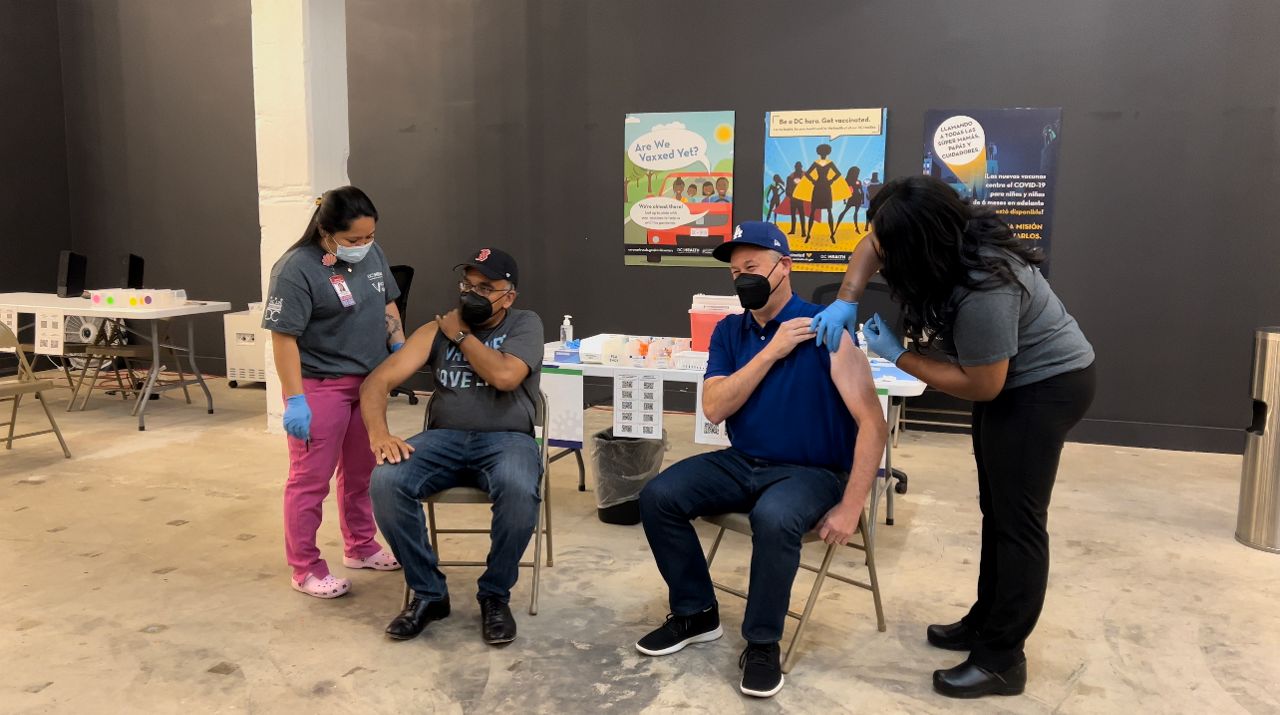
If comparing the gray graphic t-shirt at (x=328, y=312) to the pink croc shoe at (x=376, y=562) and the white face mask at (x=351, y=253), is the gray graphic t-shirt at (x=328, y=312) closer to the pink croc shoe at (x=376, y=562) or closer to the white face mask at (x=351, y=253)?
the white face mask at (x=351, y=253)

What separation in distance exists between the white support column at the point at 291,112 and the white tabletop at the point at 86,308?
786mm

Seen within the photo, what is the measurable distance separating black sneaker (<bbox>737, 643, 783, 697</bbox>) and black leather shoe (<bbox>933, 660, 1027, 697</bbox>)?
0.45 m

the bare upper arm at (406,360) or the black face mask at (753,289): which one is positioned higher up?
the black face mask at (753,289)

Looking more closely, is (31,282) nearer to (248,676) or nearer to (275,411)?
(275,411)

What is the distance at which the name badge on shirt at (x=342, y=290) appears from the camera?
3.07 m

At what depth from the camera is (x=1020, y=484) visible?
92.4 inches

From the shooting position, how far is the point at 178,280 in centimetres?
788

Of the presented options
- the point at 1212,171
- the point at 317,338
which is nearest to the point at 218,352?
the point at 317,338

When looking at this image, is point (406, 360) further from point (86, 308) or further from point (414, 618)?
point (86, 308)

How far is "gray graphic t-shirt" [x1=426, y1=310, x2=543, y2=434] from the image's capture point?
3.03 metres

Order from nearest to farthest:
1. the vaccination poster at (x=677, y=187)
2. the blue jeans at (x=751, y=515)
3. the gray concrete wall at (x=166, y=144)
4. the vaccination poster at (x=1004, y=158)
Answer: the blue jeans at (x=751, y=515), the vaccination poster at (x=1004, y=158), the vaccination poster at (x=677, y=187), the gray concrete wall at (x=166, y=144)

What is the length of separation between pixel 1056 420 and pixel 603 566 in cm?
180

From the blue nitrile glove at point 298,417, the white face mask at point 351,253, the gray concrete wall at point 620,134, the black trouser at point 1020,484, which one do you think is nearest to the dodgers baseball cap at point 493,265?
the white face mask at point 351,253

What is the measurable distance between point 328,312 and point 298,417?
372 millimetres
